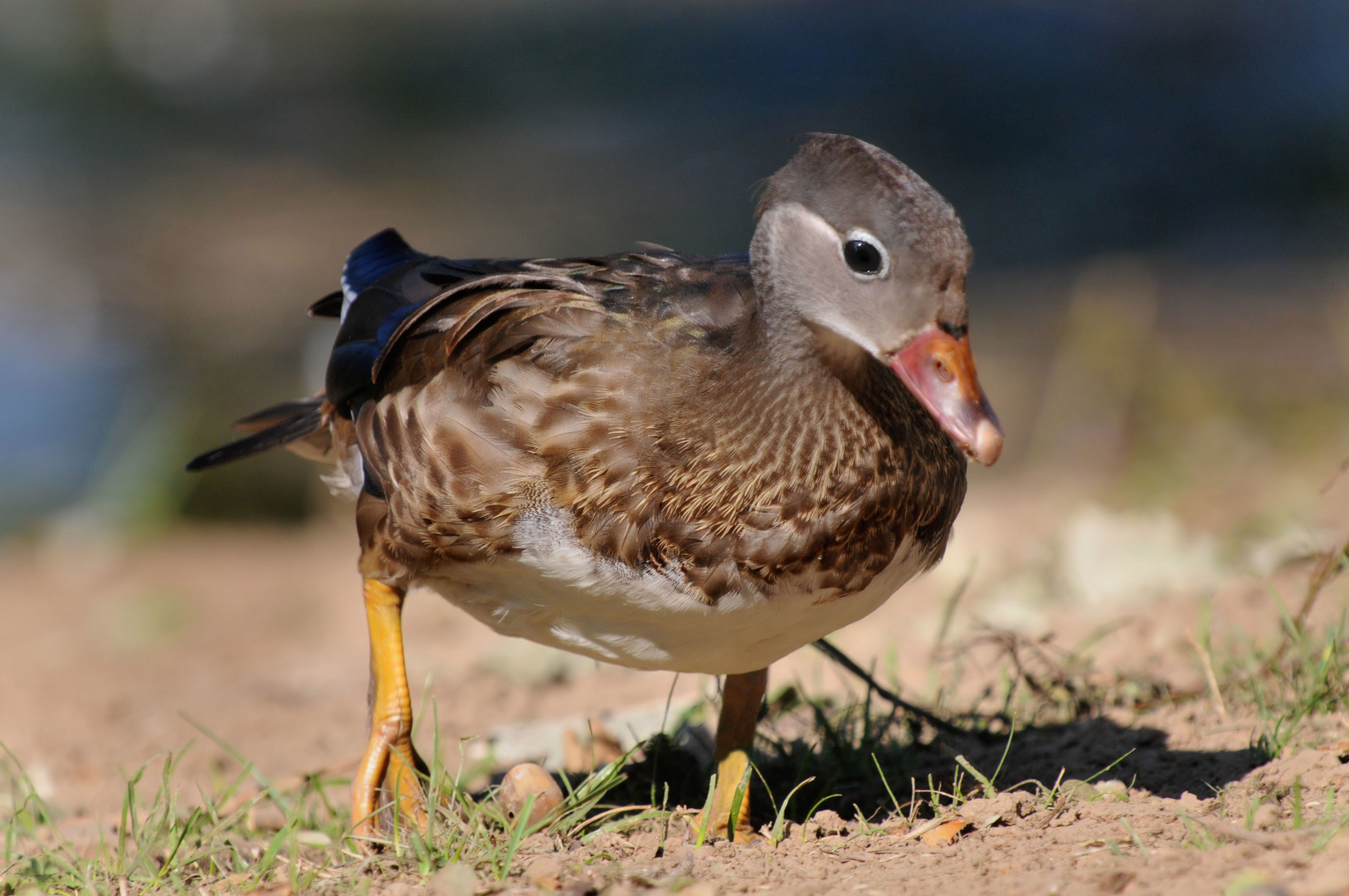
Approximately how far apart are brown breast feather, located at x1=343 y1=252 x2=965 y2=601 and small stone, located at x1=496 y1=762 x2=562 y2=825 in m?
0.52

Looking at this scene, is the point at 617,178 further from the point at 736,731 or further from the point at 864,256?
the point at 864,256

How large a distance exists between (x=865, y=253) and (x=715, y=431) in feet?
1.59

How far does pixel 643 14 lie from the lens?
18.3m

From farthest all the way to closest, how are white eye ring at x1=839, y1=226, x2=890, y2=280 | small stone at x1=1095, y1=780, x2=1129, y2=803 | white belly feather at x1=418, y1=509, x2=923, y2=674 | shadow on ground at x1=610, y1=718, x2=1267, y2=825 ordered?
shadow on ground at x1=610, y1=718, x2=1267, y2=825, small stone at x1=1095, y1=780, x2=1129, y2=803, white belly feather at x1=418, y1=509, x2=923, y2=674, white eye ring at x1=839, y1=226, x2=890, y2=280

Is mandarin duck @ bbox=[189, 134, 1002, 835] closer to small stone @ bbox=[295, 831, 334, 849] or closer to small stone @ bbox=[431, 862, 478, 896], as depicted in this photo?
small stone @ bbox=[295, 831, 334, 849]

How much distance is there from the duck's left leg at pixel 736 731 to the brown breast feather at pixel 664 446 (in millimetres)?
539

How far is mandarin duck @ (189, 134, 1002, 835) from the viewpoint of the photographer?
2.56 meters

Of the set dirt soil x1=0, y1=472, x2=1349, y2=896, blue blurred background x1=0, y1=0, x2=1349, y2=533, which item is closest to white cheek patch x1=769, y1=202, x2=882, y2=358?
dirt soil x1=0, y1=472, x2=1349, y2=896

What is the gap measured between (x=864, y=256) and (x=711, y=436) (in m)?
0.49

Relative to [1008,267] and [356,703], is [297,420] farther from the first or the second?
[1008,267]

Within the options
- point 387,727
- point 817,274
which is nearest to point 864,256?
point 817,274

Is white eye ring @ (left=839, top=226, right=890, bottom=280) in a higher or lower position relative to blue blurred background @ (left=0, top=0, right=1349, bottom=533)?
lower

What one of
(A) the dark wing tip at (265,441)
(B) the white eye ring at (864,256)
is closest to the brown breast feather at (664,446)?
(B) the white eye ring at (864,256)

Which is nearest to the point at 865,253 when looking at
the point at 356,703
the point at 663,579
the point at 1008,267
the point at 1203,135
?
the point at 663,579
